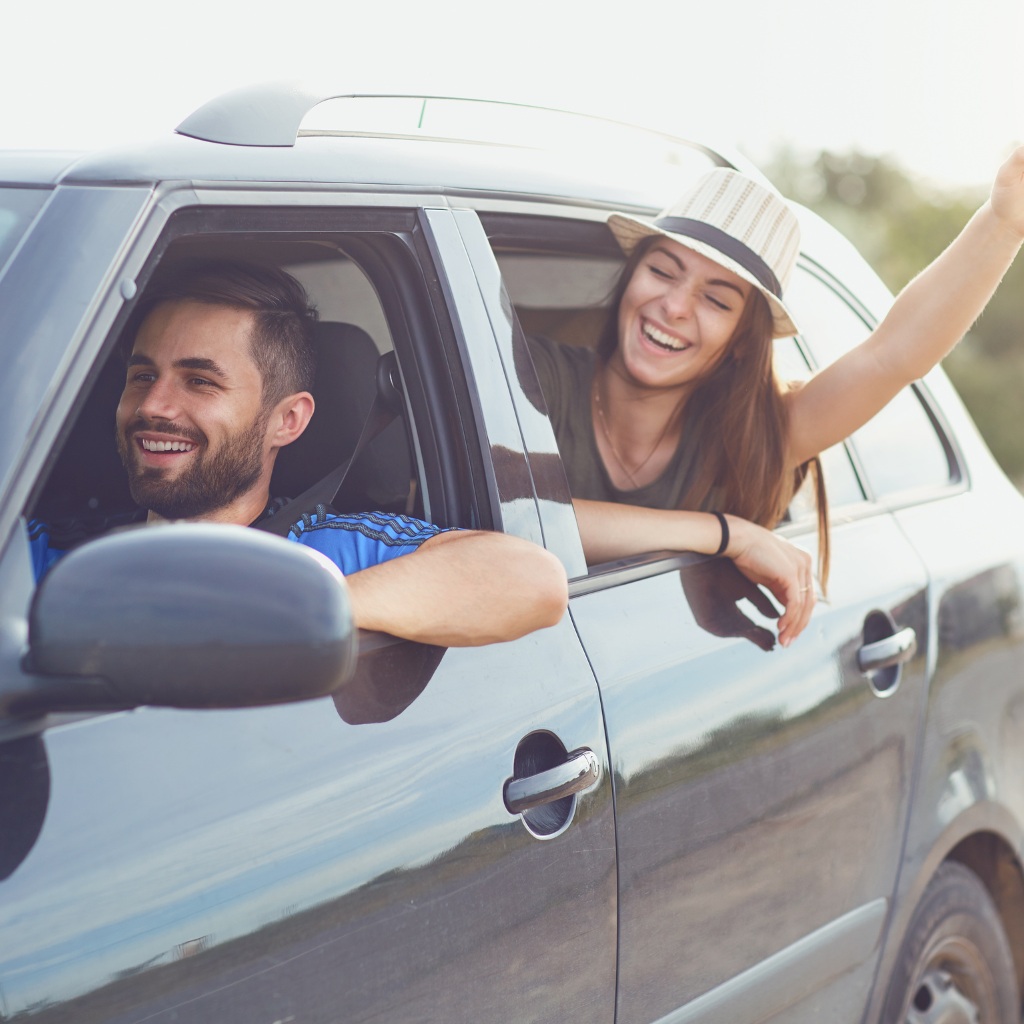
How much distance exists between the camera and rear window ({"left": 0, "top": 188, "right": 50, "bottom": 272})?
1.54 m

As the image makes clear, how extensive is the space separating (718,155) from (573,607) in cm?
157

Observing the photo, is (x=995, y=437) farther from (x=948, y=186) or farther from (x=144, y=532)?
(x=144, y=532)

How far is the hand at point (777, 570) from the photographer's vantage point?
2.38 metres

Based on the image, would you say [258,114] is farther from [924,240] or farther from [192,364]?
[924,240]

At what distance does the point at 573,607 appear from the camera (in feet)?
6.54

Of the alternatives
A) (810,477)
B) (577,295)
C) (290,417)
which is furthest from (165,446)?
(577,295)

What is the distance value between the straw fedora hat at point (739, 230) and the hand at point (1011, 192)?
1.42ft

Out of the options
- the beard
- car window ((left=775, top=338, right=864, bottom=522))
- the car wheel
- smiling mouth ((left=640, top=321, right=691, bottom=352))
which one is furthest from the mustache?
the car wheel

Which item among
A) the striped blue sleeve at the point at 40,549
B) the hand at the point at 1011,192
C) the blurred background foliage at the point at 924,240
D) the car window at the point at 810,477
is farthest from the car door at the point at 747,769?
the blurred background foliage at the point at 924,240

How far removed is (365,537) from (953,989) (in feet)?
5.67

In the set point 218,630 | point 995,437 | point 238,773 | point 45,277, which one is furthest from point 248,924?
point 995,437

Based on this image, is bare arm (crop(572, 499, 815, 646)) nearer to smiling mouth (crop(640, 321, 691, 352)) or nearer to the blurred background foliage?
smiling mouth (crop(640, 321, 691, 352))

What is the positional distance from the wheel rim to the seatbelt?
1.53 meters

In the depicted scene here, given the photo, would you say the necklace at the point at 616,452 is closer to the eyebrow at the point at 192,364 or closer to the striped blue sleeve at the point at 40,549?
the eyebrow at the point at 192,364
